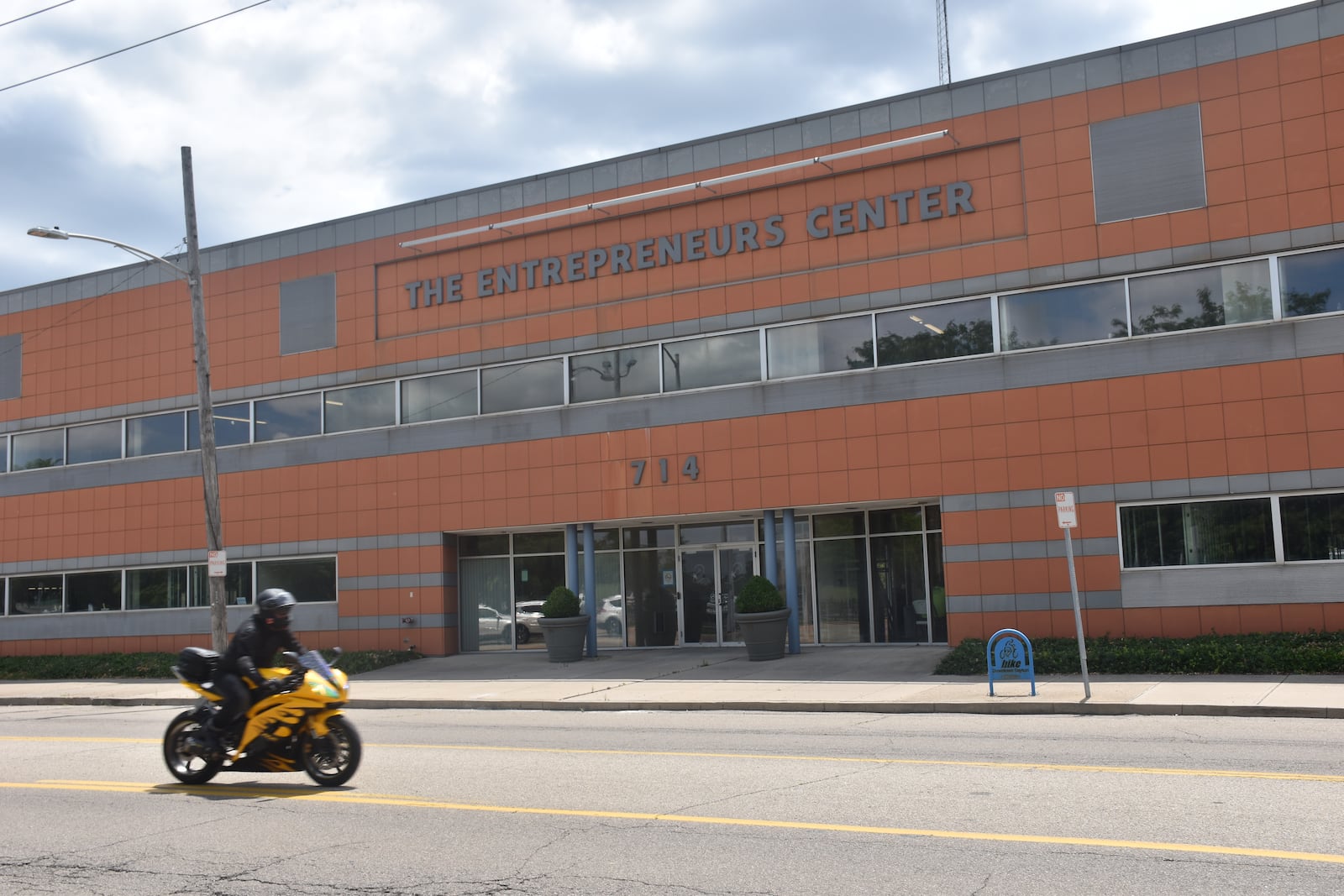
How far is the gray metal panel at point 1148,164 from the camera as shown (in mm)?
20438

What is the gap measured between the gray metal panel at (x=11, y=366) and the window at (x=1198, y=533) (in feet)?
99.4

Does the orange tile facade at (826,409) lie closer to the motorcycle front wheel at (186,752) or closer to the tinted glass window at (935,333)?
the tinted glass window at (935,333)

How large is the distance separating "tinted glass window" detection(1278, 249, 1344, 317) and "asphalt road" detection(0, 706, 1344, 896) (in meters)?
8.66

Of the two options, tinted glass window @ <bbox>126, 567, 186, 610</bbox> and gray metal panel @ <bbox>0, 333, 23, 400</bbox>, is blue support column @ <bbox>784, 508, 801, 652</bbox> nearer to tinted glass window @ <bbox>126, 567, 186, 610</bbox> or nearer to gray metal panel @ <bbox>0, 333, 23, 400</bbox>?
tinted glass window @ <bbox>126, 567, 186, 610</bbox>

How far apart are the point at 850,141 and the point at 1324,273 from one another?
8.80 metres

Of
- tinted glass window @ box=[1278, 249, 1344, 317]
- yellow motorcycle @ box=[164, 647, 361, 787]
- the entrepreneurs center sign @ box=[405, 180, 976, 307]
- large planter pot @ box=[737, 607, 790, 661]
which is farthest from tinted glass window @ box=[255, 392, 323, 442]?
tinted glass window @ box=[1278, 249, 1344, 317]

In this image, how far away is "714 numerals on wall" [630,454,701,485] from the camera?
24.6 metres

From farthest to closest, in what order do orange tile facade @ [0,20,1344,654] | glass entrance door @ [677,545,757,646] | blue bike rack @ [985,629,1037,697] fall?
glass entrance door @ [677,545,757,646]
orange tile facade @ [0,20,1344,654]
blue bike rack @ [985,629,1037,697]

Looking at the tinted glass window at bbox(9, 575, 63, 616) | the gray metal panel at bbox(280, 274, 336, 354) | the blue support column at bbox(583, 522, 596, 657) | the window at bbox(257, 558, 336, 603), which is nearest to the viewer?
the blue support column at bbox(583, 522, 596, 657)

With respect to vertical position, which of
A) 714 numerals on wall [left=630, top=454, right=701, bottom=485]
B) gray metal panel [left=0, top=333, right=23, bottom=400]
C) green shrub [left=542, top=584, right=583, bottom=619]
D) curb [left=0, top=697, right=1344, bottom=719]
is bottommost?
curb [left=0, top=697, right=1344, bottom=719]

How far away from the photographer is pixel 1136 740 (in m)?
11.9

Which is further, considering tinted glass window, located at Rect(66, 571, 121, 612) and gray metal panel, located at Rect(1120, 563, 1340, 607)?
tinted glass window, located at Rect(66, 571, 121, 612)

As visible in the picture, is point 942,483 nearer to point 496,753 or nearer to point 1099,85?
point 1099,85

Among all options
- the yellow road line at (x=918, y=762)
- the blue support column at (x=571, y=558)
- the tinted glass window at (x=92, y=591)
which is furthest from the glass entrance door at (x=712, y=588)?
the tinted glass window at (x=92, y=591)
